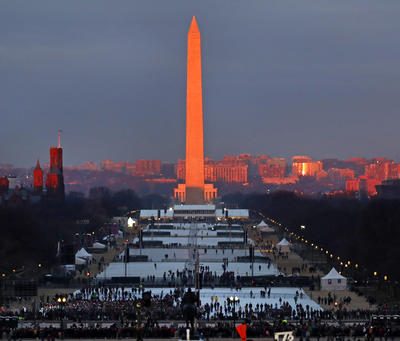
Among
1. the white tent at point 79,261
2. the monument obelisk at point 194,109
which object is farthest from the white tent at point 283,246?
the monument obelisk at point 194,109

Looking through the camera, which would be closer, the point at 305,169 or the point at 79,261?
the point at 79,261

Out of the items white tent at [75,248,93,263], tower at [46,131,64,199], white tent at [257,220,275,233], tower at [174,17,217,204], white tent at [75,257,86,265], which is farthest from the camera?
tower at [46,131,64,199]

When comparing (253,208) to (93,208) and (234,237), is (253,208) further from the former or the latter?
(234,237)

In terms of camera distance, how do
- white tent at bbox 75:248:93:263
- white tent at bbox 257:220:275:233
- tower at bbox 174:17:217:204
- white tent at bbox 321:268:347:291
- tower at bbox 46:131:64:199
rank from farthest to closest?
tower at bbox 46:131:64:199 → tower at bbox 174:17:217:204 → white tent at bbox 257:220:275:233 → white tent at bbox 75:248:93:263 → white tent at bbox 321:268:347:291

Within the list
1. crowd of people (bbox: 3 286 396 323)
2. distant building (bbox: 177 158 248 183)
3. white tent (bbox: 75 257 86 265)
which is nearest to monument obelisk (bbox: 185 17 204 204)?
white tent (bbox: 75 257 86 265)

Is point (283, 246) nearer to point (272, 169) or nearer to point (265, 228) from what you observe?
point (265, 228)

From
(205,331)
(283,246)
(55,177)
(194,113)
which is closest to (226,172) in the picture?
(55,177)

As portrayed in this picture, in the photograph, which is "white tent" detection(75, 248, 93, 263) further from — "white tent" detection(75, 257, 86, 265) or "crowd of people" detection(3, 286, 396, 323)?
"crowd of people" detection(3, 286, 396, 323)

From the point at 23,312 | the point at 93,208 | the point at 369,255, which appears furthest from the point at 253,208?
the point at 23,312

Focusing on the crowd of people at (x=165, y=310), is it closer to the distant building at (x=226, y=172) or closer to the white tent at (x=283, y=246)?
the white tent at (x=283, y=246)
